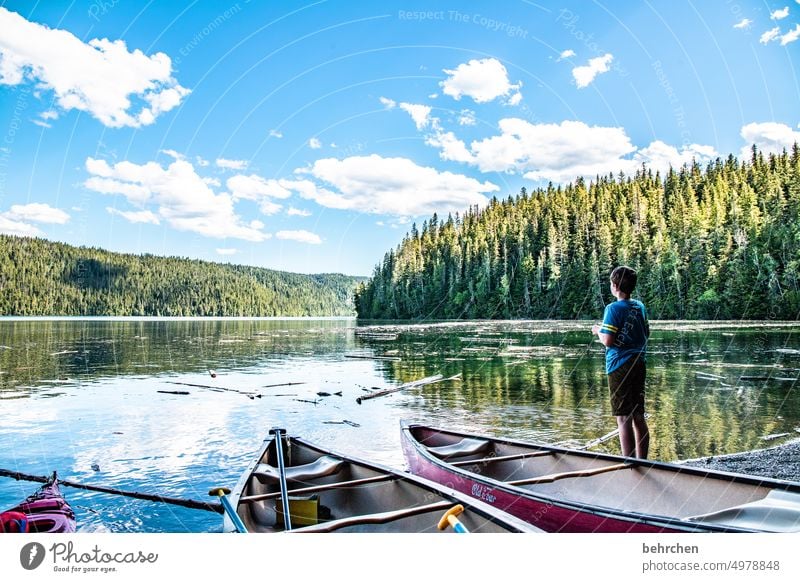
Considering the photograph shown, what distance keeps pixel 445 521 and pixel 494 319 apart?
7385 cm

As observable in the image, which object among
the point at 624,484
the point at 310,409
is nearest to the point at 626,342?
the point at 624,484

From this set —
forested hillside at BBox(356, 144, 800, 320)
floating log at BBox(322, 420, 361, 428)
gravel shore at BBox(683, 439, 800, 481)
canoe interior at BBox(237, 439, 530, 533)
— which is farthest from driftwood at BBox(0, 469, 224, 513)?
forested hillside at BBox(356, 144, 800, 320)

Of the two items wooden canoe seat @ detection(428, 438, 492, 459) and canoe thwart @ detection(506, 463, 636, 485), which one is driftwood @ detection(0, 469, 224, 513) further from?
canoe thwart @ detection(506, 463, 636, 485)

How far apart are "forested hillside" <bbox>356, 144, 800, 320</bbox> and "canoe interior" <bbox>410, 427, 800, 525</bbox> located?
4856cm

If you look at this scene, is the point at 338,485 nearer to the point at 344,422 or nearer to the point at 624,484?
the point at 624,484

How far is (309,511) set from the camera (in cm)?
530

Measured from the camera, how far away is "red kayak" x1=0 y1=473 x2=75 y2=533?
5.09 meters

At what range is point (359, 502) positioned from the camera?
5.66 meters

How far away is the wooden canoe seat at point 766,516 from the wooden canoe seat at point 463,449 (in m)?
3.13

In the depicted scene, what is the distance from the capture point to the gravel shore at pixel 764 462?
7.37 metres
